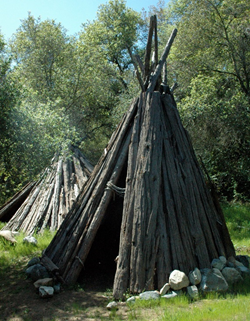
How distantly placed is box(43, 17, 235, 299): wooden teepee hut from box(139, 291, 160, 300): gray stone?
0.14m

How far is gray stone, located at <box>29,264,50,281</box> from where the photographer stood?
19.5 ft

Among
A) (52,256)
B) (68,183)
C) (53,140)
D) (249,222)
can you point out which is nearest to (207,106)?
(249,222)

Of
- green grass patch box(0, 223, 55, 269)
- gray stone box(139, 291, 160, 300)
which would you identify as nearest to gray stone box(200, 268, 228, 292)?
gray stone box(139, 291, 160, 300)

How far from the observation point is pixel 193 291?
507cm

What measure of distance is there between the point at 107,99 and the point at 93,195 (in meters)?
15.1

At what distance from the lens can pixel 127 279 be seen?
5.27 meters

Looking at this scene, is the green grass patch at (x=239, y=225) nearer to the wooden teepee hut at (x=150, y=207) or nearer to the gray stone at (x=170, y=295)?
the wooden teepee hut at (x=150, y=207)

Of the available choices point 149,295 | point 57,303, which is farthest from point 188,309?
point 57,303

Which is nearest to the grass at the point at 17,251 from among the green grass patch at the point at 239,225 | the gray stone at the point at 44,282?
the gray stone at the point at 44,282

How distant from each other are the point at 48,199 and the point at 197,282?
20.6ft

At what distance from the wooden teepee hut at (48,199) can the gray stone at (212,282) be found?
4972 millimetres

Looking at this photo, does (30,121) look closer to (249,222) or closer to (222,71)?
(249,222)

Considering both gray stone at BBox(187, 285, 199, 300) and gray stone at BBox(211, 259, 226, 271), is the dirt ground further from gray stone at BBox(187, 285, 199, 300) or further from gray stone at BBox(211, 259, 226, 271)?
gray stone at BBox(211, 259, 226, 271)

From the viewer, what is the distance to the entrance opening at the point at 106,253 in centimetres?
630
